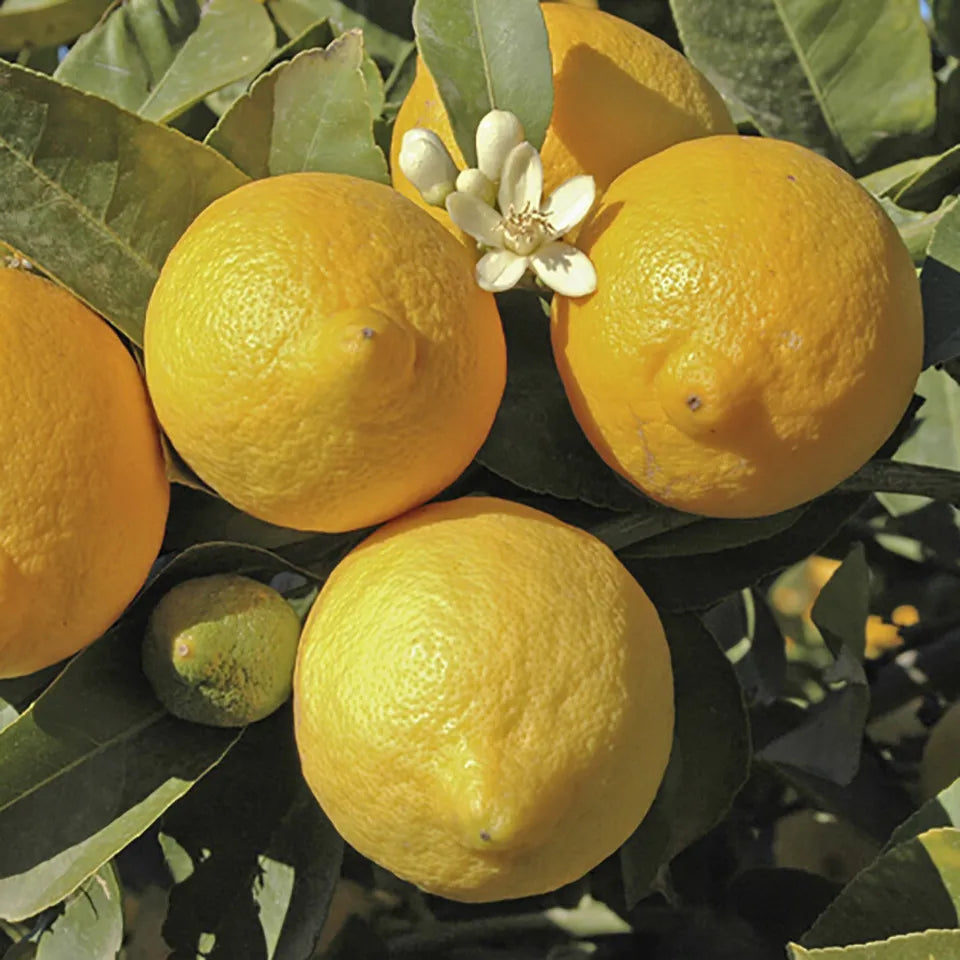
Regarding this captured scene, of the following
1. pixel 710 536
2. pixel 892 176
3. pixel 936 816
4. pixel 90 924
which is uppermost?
pixel 892 176

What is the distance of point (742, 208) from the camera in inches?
27.6

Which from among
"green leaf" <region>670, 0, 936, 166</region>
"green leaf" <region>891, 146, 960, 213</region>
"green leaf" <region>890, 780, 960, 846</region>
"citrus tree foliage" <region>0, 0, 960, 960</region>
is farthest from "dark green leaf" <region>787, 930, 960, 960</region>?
"green leaf" <region>670, 0, 936, 166</region>

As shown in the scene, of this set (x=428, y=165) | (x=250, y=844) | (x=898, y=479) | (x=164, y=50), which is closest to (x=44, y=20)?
(x=164, y=50)

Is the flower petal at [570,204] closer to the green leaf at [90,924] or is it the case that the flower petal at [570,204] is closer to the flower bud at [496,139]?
the flower bud at [496,139]

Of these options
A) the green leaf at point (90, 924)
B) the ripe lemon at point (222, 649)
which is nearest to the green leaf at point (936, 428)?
the ripe lemon at point (222, 649)

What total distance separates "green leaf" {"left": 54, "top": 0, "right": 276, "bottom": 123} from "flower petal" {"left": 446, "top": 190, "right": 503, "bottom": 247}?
1.16 feet

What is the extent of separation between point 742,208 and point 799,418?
0.13m

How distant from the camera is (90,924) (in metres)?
0.93

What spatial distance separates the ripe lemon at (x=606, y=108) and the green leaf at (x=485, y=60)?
0.06ft

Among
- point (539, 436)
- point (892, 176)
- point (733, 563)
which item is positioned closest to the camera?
point (539, 436)

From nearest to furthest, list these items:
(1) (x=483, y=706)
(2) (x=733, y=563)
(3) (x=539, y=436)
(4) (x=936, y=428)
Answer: (1) (x=483, y=706)
(3) (x=539, y=436)
(2) (x=733, y=563)
(4) (x=936, y=428)

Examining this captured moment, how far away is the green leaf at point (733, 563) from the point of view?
930mm

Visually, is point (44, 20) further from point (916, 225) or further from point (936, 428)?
point (936, 428)

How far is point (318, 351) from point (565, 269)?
0.62ft
